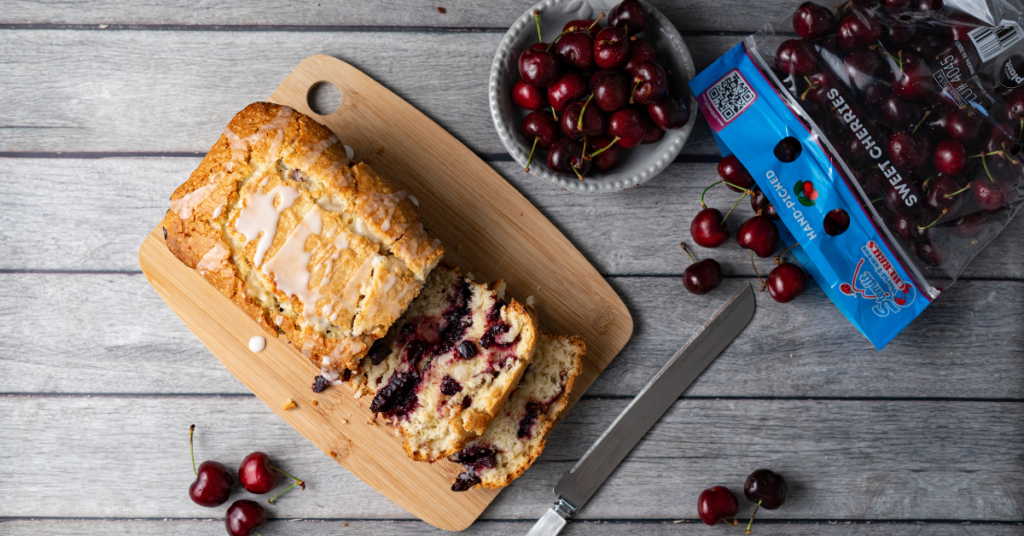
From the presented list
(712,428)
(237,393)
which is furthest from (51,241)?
(712,428)

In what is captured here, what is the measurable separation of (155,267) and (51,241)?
0.52 meters

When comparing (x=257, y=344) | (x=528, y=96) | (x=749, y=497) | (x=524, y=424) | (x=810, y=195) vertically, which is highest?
(x=528, y=96)

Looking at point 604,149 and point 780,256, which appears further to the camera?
point 780,256

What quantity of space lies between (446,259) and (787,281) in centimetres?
143

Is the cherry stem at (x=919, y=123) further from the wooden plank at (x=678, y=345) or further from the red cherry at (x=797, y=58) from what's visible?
the wooden plank at (x=678, y=345)

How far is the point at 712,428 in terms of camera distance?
8.12 feet

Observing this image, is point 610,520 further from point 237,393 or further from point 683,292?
point 237,393

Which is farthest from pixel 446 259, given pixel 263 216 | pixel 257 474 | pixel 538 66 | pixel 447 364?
pixel 257 474

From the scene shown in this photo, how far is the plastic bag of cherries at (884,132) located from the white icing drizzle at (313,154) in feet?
4.82

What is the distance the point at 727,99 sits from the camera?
87.0 inches

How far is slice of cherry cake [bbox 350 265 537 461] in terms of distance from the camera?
2.06m

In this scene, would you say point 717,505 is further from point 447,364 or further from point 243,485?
point 243,485

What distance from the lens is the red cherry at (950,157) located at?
6.40 ft

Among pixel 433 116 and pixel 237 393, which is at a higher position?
pixel 433 116
